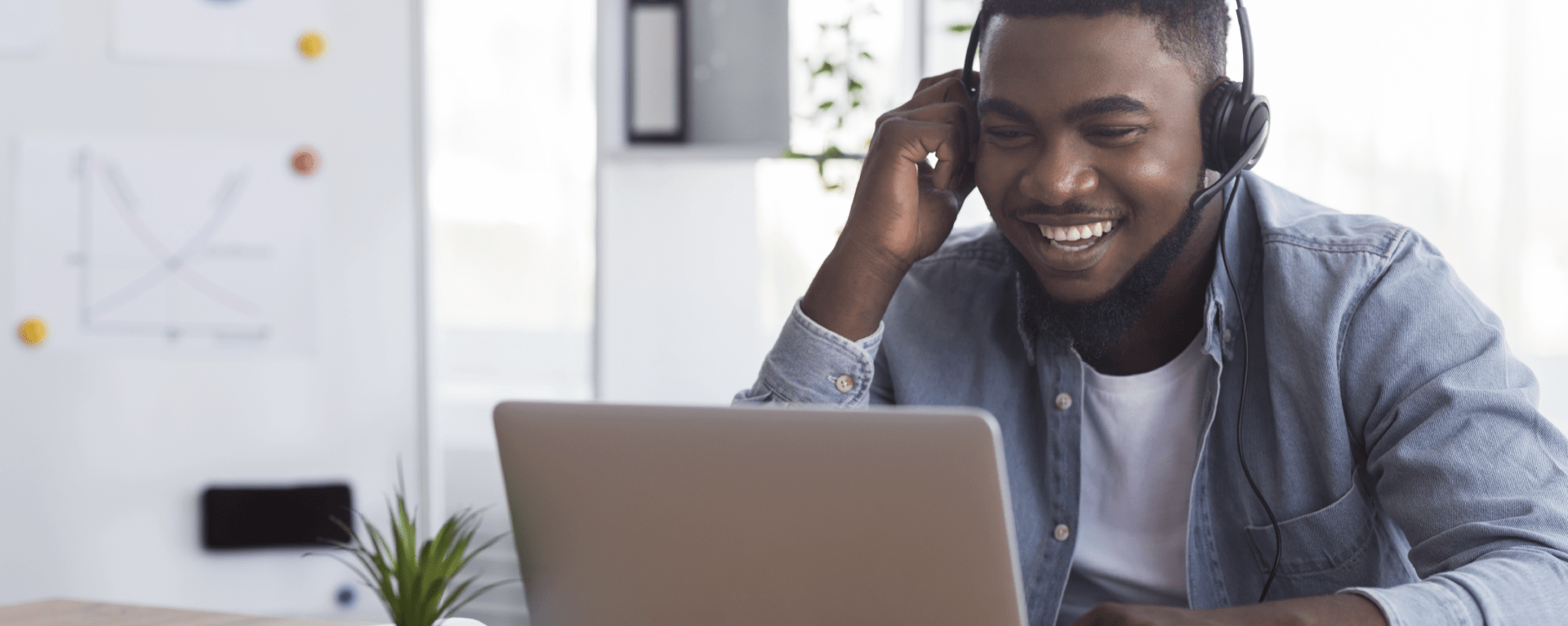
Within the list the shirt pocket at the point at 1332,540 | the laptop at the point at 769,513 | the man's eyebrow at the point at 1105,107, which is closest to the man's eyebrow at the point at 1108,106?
the man's eyebrow at the point at 1105,107

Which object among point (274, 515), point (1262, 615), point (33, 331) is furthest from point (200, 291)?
point (1262, 615)

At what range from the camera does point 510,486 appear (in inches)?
32.4

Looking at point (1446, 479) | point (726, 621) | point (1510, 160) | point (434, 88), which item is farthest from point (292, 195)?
point (1510, 160)

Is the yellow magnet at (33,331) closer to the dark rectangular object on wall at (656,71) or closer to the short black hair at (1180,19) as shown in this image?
the dark rectangular object on wall at (656,71)

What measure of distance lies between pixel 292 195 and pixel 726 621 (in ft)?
4.92

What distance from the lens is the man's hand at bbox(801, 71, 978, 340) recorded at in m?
1.24

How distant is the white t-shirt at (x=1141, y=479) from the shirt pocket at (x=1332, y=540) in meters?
0.10

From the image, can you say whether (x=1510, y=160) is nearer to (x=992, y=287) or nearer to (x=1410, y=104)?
(x=1410, y=104)

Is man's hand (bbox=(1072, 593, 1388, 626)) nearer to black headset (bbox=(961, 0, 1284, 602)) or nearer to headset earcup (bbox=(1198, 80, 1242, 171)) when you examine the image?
black headset (bbox=(961, 0, 1284, 602))

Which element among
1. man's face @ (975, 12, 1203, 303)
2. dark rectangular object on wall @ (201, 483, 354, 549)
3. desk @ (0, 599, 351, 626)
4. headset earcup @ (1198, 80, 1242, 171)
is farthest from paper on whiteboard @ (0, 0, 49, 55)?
headset earcup @ (1198, 80, 1242, 171)

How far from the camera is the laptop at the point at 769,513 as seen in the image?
0.68 meters

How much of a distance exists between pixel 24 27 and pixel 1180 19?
174cm

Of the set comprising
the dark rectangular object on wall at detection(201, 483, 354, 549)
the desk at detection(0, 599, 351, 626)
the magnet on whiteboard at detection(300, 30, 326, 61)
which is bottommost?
the dark rectangular object on wall at detection(201, 483, 354, 549)

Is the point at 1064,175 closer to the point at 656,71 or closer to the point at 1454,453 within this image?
the point at 1454,453
